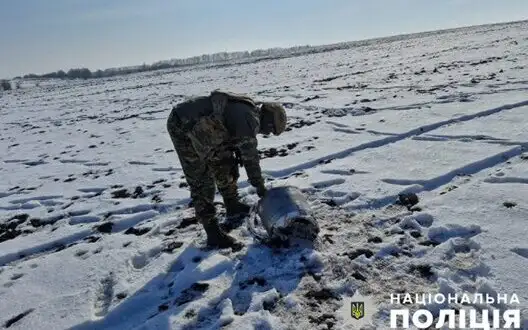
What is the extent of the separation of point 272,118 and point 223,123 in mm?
517

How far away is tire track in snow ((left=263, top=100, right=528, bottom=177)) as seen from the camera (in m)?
6.50

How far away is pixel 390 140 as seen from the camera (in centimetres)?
735

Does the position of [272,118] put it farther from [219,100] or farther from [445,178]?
[445,178]

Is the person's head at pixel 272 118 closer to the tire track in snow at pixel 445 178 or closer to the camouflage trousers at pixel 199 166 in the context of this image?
the camouflage trousers at pixel 199 166

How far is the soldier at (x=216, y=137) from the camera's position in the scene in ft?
12.5

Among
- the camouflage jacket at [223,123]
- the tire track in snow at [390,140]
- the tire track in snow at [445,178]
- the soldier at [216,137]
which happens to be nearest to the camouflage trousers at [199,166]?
the soldier at [216,137]

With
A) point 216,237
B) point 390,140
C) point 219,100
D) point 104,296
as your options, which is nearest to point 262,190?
point 216,237

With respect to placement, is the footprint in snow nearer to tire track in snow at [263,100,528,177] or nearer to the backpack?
the backpack

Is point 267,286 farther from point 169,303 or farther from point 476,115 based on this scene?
point 476,115

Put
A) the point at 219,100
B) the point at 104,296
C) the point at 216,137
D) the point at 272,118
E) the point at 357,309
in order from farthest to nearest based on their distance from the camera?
the point at 272,118 < the point at 216,137 < the point at 219,100 < the point at 104,296 < the point at 357,309

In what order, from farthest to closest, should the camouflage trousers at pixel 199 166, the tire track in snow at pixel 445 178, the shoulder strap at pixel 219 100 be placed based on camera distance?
1. the tire track in snow at pixel 445 178
2. the camouflage trousers at pixel 199 166
3. the shoulder strap at pixel 219 100

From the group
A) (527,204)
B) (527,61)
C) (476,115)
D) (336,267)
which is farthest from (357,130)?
(527,61)

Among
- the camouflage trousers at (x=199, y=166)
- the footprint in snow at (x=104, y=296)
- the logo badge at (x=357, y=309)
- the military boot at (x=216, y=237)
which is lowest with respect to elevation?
the footprint in snow at (x=104, y=296)

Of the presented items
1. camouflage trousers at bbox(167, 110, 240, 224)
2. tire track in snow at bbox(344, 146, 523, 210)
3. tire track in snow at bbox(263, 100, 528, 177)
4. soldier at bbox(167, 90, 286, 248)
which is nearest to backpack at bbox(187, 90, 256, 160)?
soldier at bbox(167, 90, 286, 248)
